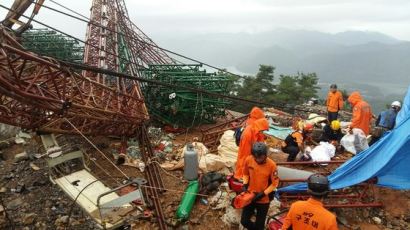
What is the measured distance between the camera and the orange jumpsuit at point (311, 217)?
367 centimetres

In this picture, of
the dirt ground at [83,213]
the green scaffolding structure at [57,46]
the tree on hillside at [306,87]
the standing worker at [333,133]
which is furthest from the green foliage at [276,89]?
the dirt ground at [83,213]

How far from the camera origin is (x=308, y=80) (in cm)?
4109

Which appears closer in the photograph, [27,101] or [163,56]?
[27,101]

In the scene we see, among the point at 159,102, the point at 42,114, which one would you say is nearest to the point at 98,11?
the point at 159,102

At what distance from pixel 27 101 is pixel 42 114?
5.00ft

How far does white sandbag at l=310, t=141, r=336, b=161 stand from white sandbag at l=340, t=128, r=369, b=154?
471 millimetres

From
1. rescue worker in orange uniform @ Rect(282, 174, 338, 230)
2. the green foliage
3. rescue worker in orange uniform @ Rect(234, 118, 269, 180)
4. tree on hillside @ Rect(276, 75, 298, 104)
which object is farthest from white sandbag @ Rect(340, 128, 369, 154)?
tree on hillside @ Rect(276, 75, 298, 104)

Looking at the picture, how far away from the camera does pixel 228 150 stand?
10.2 m

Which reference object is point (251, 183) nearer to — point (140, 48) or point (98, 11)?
point (140, 48)

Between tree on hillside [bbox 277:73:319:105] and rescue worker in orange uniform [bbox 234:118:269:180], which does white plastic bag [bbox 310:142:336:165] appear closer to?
rescue worker in orange uniform [bbox 234:118:269:180]

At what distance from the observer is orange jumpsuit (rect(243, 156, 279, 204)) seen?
555cm

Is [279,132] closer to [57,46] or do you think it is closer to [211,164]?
[211,164]

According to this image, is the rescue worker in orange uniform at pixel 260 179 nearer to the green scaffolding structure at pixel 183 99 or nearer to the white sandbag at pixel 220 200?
the white sandbag at pixel 220 200

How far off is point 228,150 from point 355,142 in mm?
3456
